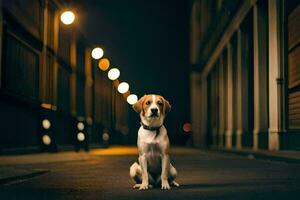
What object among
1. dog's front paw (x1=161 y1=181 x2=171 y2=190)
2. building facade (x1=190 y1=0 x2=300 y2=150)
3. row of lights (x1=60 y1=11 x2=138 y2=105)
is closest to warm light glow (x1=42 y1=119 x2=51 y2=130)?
row of lights (x1=60 y1=11 x2=138 y2=105)

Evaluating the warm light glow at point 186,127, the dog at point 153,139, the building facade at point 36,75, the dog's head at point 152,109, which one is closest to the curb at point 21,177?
the dog at point 153,139

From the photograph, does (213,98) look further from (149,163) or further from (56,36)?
(149,163)

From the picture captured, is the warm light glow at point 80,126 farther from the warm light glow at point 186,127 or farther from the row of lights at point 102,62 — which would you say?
the warm light glow at point 186,127

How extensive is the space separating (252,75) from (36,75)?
35.7ft

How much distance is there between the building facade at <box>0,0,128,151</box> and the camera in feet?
69.2

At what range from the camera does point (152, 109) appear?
786 cm

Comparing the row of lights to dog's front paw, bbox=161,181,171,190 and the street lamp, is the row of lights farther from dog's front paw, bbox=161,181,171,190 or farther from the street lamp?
dog's front paw, bbox=161,181,171,190

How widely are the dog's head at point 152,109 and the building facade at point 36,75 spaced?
41.8 ft

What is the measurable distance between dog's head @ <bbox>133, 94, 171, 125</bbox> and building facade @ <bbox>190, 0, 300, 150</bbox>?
13.9m

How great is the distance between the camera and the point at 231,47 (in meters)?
36.2

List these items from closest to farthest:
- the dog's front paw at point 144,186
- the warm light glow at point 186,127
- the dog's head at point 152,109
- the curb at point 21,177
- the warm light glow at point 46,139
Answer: the dog's head at point 152,109 < the dog's front paw at point 144,186 < the curb at point 21,177 < the warm light glow at point 46,139 < the warm light glow at point 186,127

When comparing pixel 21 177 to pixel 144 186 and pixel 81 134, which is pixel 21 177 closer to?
pixel 144 186

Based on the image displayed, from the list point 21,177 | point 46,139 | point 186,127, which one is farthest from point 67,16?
point 186,127

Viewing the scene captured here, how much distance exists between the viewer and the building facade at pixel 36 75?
21.1 m
